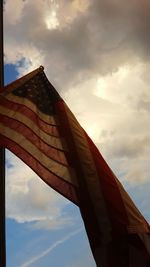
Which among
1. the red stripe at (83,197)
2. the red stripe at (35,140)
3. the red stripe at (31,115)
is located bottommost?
the red stripe at (83,197)

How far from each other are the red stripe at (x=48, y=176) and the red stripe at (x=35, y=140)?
0.43 m

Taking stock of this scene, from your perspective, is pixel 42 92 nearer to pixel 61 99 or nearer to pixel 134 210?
pixel 61 99

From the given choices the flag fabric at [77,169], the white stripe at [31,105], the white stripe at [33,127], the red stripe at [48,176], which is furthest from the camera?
the white stripe at [31,105]

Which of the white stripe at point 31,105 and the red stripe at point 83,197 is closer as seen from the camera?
the red stripe at point 83,197

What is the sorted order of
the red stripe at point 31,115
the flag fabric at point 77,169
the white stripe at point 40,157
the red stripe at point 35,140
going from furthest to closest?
the red stripe at point 31,115 → the red stripe at point 35,140 → the white stripe at point 40,157 → the flag fabric at point 77,169

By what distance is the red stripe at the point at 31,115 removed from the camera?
15.6m

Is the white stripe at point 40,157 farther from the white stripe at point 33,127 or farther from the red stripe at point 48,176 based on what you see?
the white stripe at point 33,127

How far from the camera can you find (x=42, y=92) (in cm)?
1683

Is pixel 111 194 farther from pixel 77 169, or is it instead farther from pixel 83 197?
pixel 77 169

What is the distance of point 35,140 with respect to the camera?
49.5 feet

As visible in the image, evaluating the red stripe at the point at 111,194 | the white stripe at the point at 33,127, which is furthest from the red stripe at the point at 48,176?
the red stripe at the point at 111,194

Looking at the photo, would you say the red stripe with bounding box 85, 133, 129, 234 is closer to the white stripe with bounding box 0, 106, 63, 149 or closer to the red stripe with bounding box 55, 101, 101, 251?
the red stripe with bounding box 55, 101, 101, 251

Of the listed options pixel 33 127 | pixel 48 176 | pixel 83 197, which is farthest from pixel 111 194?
pixel 33 127

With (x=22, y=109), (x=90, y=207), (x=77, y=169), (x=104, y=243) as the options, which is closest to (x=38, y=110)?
(x=22, y=109)
